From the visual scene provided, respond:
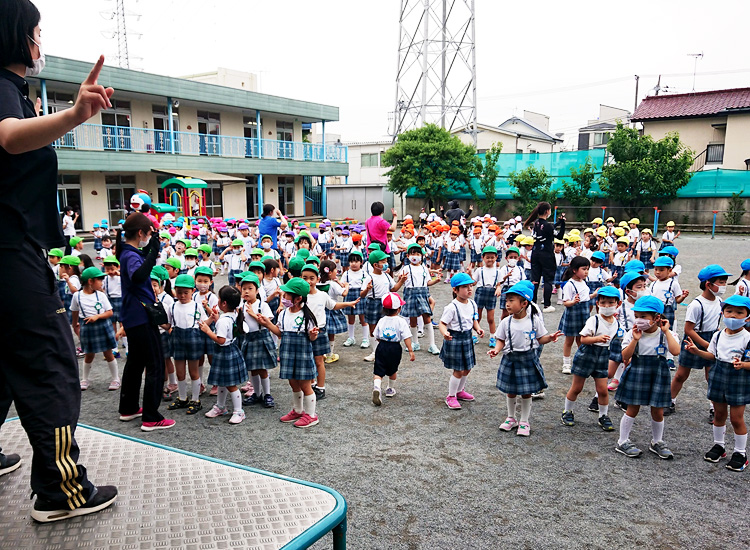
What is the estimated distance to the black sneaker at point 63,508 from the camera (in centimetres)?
213

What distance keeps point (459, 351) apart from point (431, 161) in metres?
25.8

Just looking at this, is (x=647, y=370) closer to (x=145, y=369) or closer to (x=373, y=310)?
(x=373, y=310)

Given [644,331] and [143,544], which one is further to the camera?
[644,331]

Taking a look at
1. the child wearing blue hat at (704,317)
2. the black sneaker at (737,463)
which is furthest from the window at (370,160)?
the black sneaker at (737,463)

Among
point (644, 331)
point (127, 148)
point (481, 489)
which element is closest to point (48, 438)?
point (481, 489)

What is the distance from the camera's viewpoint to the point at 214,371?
5707 mm

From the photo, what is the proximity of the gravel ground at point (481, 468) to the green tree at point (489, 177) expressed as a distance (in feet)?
81.4

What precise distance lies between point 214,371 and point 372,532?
2.72 m

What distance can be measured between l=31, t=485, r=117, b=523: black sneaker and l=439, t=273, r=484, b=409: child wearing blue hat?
4405 millimetres

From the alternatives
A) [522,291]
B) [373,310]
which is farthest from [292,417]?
[522,291]

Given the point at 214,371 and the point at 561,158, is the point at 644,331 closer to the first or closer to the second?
the point at 214,371

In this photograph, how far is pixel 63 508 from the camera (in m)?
2.17

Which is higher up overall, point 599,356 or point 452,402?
point 599,356

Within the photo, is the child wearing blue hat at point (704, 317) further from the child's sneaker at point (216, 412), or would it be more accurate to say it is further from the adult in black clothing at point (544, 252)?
the child's sneaker at point (216, 412)
